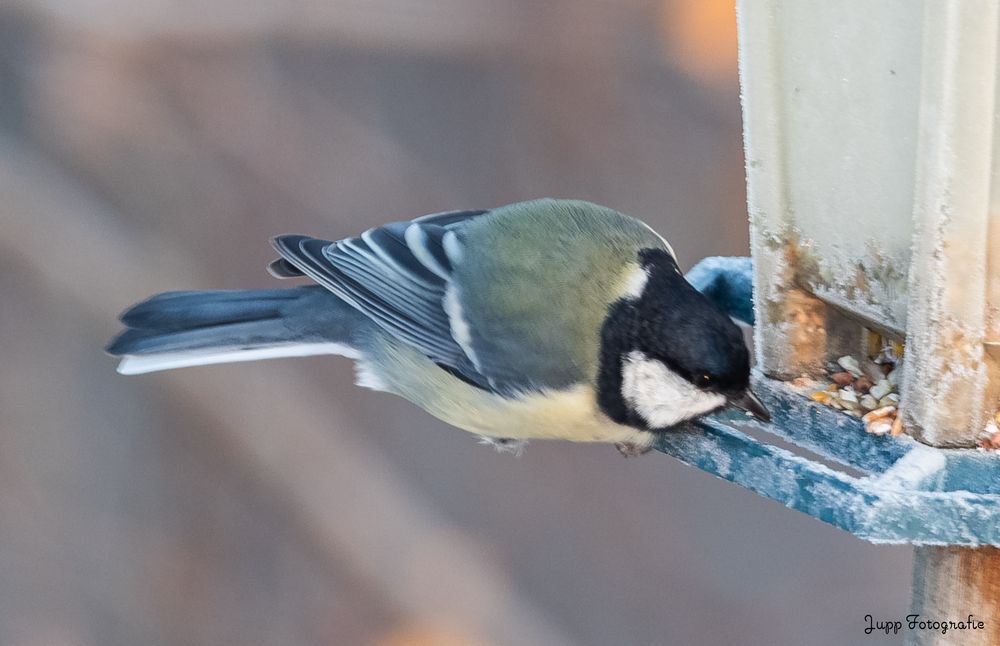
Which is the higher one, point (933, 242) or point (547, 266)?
point (933, 242)

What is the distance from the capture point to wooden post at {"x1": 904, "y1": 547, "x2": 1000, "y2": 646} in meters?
1.28

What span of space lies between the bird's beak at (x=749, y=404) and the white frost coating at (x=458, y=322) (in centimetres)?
41

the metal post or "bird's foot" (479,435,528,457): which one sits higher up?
the metal post

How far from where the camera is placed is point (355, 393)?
10.6 ft

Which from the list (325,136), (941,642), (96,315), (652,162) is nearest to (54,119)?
(96,315)

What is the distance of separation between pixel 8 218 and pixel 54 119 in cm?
24

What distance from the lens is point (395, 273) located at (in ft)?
6.29

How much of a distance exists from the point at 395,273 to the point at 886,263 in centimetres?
81

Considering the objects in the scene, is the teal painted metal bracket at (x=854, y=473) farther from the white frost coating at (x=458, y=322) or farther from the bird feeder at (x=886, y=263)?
the white frost coating at (x=458, y=322)

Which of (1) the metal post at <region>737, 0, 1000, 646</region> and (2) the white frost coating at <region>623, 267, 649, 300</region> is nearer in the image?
(1) the metal post at <region>737, 0, 1000, 646</region>

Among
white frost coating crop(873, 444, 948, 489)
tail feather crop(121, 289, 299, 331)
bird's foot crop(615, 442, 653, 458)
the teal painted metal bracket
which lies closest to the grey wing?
tail feather crop(121, 289, 299, 331)

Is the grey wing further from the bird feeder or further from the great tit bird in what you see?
the bird feeder

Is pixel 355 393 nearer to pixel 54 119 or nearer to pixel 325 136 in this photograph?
pixel 325 136

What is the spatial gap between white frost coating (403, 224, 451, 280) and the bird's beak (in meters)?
0.54
